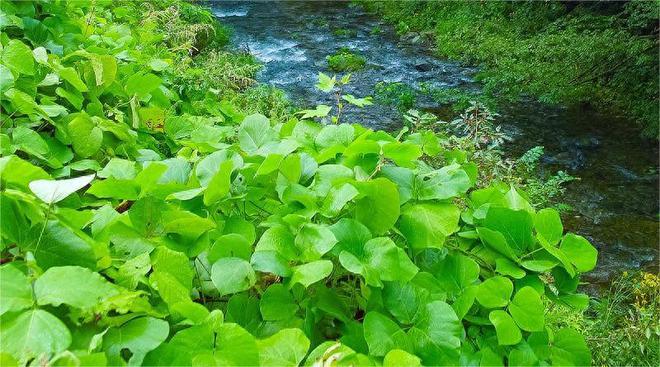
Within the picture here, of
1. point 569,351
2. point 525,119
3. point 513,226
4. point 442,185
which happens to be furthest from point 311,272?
point 525,119

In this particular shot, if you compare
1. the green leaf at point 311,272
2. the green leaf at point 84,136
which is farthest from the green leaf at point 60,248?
the green leaf at point 84,136

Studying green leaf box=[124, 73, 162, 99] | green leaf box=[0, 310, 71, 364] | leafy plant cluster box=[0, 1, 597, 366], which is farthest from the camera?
green leaf box=[124, 73, 162, 99]

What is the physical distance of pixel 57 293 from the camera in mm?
734

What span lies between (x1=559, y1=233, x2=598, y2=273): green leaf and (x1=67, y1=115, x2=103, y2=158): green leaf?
127 cm

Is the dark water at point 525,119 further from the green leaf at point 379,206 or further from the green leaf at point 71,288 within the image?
the green leaf at point 71,288

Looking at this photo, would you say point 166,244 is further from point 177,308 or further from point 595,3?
point 595,3

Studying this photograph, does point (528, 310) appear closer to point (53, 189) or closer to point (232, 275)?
point (232, 275)

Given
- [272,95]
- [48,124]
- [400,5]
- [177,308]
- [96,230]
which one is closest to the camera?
[177,308]

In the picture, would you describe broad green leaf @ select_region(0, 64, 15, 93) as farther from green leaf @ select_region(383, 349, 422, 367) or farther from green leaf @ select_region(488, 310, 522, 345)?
green leaf @ select_region(488, 310, 522, 345)

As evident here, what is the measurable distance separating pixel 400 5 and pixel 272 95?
8607 mm

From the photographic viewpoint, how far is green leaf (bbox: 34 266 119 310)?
732 mm

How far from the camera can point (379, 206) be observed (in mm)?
1072

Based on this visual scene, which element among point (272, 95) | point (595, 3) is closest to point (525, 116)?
point (595, 3)

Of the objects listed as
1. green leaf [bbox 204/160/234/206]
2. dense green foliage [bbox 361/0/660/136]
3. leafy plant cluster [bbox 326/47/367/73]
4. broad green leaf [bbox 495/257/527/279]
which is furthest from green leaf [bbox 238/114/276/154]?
leafy plant cluster [bbox 326/47/367/73]
